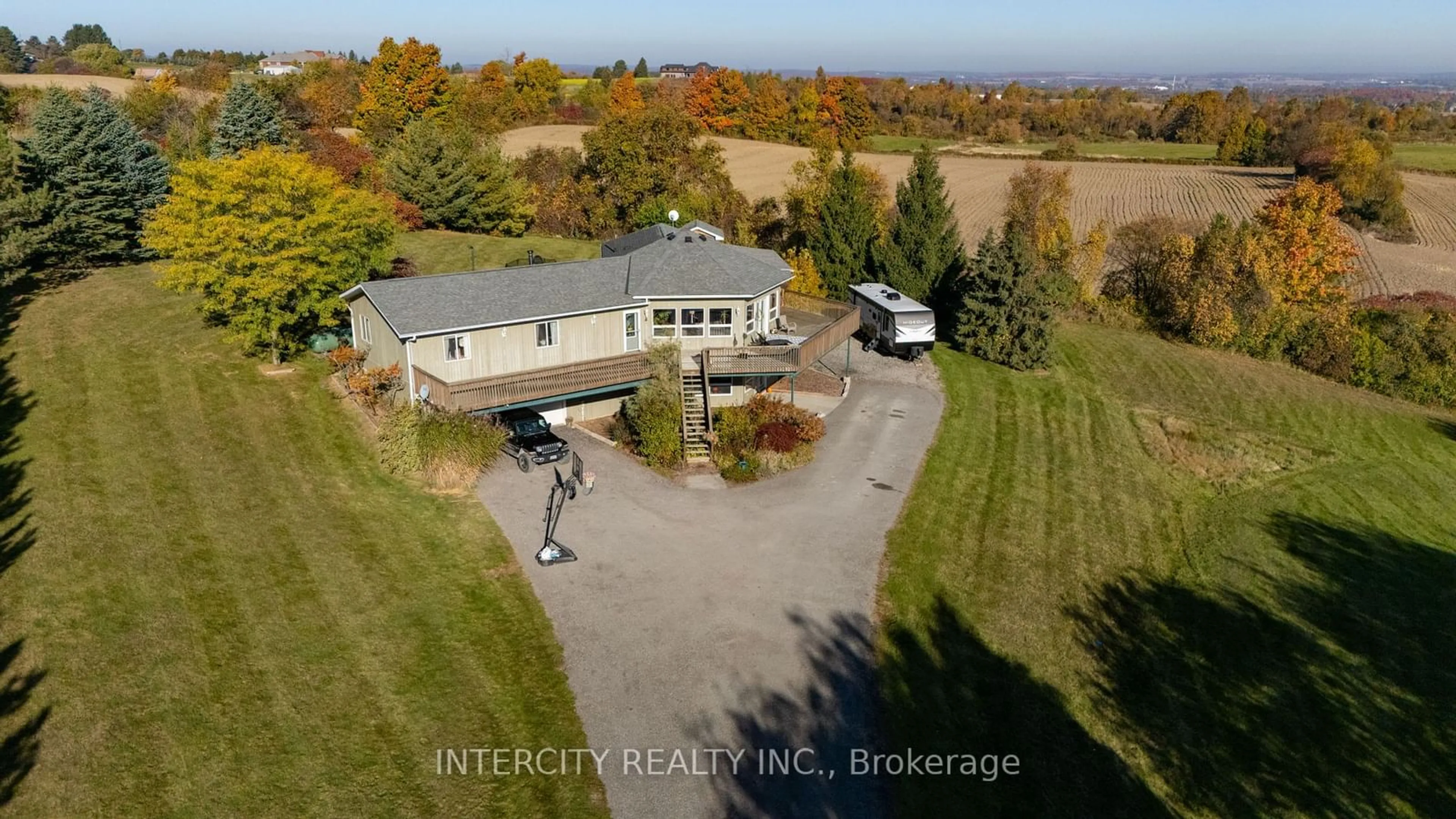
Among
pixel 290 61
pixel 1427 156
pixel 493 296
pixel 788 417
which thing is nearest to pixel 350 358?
pixel 493 296

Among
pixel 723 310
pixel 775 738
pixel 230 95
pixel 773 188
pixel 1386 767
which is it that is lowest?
pixel 1386 767

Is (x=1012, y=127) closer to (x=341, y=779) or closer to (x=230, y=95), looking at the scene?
(x=230, y=95)

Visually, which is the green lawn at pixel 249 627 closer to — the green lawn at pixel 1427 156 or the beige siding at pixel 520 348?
the beige siding at pixel 520 348

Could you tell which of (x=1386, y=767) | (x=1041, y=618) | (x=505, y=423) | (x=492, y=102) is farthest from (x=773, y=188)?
(x=1386, y=767)

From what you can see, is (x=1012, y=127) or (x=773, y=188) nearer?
(x=773, y=188)

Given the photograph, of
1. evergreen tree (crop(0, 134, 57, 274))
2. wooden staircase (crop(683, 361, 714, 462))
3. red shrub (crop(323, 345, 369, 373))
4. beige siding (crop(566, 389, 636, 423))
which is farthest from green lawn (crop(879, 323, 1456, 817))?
evergreen tree (crop(0, 134, 57, 274))

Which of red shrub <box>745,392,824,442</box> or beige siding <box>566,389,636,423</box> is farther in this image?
beige siding <box>566,389,636,423</box>

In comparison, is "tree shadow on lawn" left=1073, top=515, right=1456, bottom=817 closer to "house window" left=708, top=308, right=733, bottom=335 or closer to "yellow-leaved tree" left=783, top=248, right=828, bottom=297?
"house window" left=708, top=308, right=733, bottom=335
